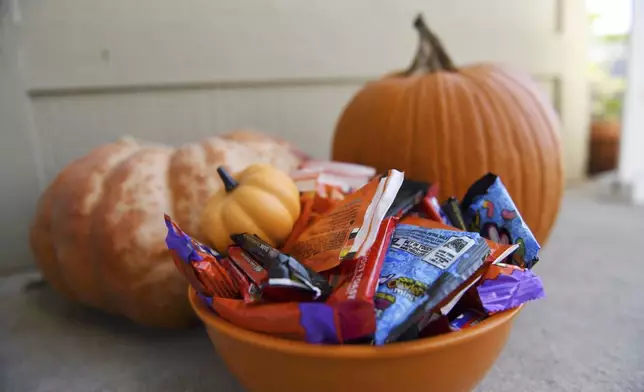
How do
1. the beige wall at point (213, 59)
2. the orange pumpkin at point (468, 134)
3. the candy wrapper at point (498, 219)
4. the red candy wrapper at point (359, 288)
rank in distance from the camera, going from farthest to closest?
the beige wall at point (213, 59)
the orange pumpkin at point (468, 134)
the candy wrapper at point (498, 219)
the red candy wrapper at point (359, 288)

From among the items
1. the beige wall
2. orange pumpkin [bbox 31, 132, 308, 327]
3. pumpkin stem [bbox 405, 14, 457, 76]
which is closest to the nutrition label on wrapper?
orange pumpkin [bbox 31, 132, 308, 327]

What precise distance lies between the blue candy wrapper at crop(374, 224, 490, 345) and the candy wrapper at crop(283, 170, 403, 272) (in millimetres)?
35

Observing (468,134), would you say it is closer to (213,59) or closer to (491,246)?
(491,246)

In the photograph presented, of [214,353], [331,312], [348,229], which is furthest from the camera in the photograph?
[214,353]

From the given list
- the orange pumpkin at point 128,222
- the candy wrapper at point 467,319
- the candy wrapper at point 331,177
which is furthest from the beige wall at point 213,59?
the candy wrapper at point 467,319

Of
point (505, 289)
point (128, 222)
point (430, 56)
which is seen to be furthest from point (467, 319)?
point (430, 56)

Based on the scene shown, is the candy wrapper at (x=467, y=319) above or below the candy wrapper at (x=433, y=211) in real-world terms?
below

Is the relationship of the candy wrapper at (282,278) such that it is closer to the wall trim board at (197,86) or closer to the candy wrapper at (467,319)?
the candy wrapper at (467,319)

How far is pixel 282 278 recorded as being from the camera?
0.42m

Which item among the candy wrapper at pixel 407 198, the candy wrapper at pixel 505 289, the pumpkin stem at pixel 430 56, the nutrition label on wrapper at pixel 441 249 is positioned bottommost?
the candy wrapper at pixel 505 289

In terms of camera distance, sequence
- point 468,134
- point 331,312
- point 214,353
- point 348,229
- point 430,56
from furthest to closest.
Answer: point 430,56, point 468,134, point 214,353, point 348,229, point 331,312

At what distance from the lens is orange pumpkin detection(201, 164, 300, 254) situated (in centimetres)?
55

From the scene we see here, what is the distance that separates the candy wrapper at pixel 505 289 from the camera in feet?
1.45

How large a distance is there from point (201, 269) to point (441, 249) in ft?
0.75
